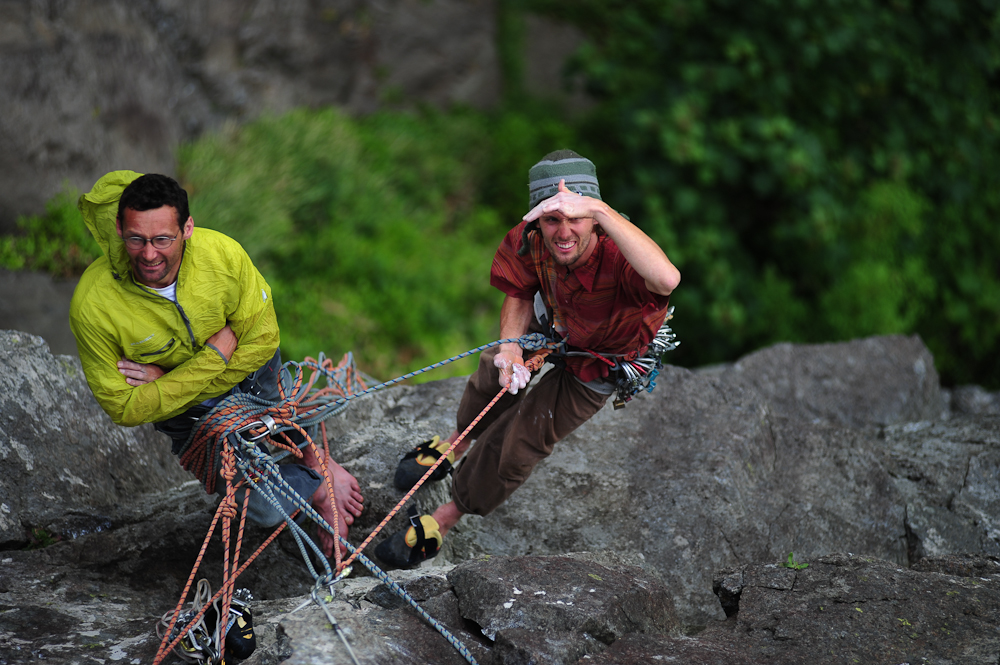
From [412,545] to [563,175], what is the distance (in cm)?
151

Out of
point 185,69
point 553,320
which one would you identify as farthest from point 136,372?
point 185,69

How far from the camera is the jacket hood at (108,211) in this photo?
7.87 ft

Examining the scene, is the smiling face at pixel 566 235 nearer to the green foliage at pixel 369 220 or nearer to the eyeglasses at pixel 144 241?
the eyeglasses at pixel 144 241

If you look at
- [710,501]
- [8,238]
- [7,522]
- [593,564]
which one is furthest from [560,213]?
[8,238]

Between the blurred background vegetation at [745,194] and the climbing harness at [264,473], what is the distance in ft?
10.2

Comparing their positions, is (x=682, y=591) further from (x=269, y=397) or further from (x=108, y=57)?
(x=108, y=57)

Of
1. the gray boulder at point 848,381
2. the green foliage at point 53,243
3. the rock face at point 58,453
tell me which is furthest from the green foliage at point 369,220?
the gray boulder at point 848,381

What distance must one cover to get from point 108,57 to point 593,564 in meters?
5.65

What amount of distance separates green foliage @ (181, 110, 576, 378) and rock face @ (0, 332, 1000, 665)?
2.65 metres

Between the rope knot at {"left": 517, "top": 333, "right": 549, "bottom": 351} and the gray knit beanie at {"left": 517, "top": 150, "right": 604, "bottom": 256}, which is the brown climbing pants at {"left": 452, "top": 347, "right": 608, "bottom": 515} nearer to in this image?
the rope knot at {"left": 517, "top": 333, "right": 549, "bottom": 351}

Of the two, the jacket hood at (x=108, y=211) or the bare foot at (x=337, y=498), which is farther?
the bare foot at (x=337, y=498)

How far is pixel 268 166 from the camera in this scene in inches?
280

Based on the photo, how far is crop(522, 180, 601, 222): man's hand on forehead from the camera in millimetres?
2311

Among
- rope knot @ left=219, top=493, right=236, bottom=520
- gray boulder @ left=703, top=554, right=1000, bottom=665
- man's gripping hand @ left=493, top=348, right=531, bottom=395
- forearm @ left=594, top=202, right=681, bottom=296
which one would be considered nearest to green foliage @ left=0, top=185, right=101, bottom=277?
rope knot @ left=219, top=493, right=236, bottom=520
